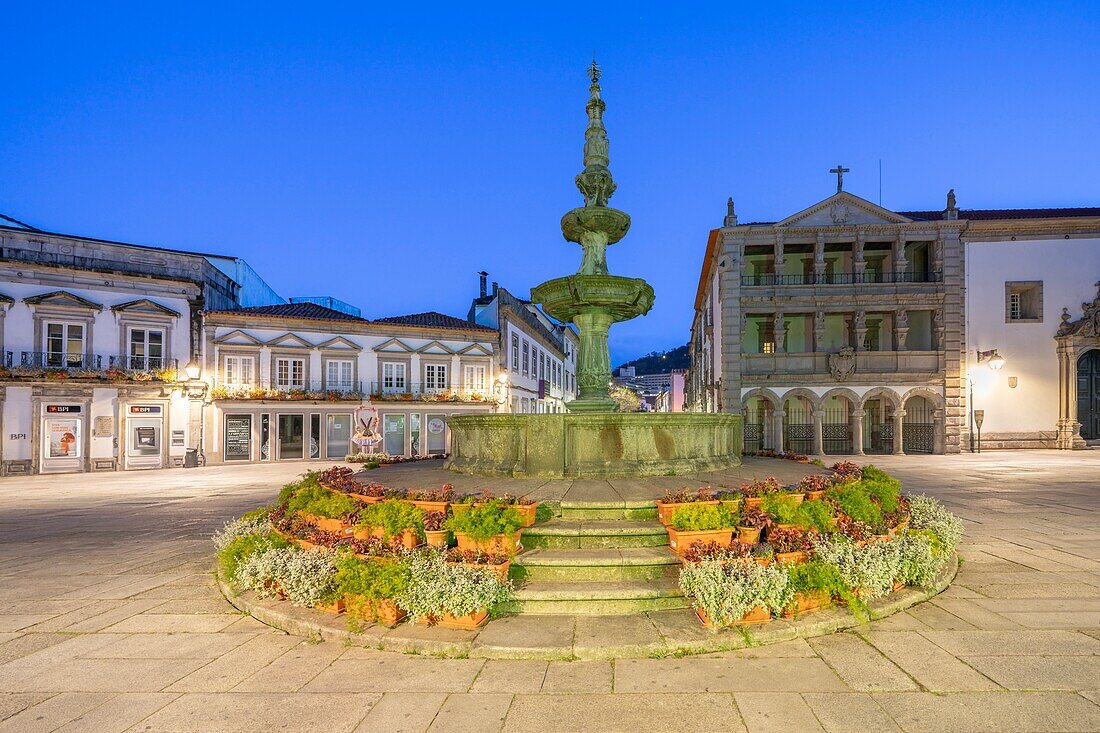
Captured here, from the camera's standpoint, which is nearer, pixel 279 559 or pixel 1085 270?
pixel 279 559

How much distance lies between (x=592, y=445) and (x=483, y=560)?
3.86 meters

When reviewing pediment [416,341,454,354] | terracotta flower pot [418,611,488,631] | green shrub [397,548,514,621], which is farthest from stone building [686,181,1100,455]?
terracotta flower pot [418,611,488,631]

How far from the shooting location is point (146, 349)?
26.2 meters

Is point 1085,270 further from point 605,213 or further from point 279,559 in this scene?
point 279,559

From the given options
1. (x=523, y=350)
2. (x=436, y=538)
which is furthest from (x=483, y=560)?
(x=523, y=350)

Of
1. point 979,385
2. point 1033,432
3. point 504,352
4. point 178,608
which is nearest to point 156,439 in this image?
point 504,352

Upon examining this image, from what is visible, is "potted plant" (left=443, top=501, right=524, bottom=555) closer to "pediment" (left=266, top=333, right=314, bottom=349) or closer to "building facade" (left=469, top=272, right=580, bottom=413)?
"building facade" (left=469, top=272, right=580, bottom=413)

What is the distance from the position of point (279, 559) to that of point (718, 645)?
177 inches

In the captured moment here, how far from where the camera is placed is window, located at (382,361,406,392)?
104ft

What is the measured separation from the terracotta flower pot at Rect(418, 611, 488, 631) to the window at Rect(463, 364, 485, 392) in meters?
28.6

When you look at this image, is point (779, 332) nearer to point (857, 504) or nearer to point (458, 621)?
point (857, 504)

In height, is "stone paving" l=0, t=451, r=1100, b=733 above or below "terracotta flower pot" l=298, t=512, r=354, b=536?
below

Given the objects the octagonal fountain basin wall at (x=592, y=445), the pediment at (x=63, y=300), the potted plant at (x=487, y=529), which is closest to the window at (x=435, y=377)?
the pediment at (x=63, y=300)

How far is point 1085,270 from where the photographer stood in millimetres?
29516
